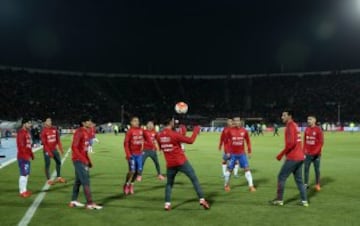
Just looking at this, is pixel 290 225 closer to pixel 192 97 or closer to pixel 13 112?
pixel 13 112

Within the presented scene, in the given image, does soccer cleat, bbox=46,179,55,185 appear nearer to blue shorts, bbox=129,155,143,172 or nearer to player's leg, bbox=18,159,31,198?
player's leg, bbox=18,159,31,198

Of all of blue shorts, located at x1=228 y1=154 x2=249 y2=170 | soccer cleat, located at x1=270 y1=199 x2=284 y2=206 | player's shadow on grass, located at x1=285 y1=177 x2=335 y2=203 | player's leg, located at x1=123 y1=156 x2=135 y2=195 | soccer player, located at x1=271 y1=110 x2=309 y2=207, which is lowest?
player's shadow on grass, located at x1=285 y1=177 x2=335 y2=203

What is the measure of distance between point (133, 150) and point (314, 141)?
5331mm

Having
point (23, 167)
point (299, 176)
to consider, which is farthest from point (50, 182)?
point (299, 176)

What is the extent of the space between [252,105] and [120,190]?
81.8 metres

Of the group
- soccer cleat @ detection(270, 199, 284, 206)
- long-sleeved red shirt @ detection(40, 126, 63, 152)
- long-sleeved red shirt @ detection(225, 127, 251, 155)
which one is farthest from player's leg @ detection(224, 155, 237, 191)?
long-sleeved red shirt @ detection(40, 126, 63, 152)

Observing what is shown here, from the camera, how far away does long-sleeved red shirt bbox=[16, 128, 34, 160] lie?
12.6 m

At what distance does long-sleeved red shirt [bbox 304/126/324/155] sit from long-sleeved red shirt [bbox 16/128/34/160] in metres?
8.05

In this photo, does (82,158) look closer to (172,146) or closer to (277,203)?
(172,146)

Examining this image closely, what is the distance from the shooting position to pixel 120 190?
44.2 feet

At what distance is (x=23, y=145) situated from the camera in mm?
12641

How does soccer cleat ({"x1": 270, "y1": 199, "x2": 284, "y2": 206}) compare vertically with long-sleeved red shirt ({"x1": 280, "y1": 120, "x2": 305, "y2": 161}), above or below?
below

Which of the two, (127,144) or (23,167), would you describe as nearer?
(23,167)

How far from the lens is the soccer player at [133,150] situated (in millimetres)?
12656
